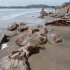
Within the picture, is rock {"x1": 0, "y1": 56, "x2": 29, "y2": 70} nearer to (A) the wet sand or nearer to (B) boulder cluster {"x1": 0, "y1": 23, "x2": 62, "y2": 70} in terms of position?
(B) boulder cluster {"x1": 0, "y1": 23, "x2": 62, "y2": 70}

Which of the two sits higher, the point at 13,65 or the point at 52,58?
the point at 13,65

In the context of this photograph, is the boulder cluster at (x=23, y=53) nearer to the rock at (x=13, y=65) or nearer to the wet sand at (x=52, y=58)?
the rock at (x=13, y=65)

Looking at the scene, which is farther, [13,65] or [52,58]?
[52,58]

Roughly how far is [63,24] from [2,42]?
6399 millimetres

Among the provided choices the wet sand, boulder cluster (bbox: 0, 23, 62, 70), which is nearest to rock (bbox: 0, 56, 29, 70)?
boulder cluster (bbox: 0, 23, 62, 70)

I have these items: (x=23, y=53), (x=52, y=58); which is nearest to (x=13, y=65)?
(x=23, y=53)

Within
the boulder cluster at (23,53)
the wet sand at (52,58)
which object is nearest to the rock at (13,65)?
the boulder cluster at (23,53)

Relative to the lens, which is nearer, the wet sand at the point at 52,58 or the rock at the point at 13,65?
the rock at the point at 13,65

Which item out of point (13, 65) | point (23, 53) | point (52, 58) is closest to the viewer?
point (13, 65)

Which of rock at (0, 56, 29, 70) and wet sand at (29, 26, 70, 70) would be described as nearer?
rock at (0, 56, 29, 70)

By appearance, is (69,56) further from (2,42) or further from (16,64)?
(2,42)

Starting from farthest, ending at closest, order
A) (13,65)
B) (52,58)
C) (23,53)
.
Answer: (52,58), (23,53), (13,65)

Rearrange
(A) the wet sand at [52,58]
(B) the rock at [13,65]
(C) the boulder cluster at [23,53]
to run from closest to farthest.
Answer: (B) the rock at [13,65] → (C) the boulder cluster at [23,53] → (A) the wet sand at [52,58]

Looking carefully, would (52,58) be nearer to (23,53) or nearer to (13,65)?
→ (23,53)
